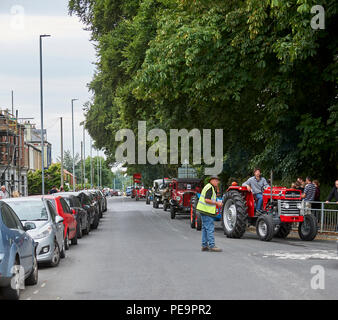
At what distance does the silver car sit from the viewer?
43.2 feet

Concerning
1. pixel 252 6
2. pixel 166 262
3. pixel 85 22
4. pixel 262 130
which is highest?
pixel 85 22

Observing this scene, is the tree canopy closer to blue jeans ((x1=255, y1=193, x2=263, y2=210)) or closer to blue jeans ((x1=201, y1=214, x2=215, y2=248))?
blue jeans ((x1=255, y1=193, x2=263, y2=210))

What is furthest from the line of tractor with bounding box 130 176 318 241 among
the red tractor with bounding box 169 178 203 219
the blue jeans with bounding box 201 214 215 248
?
the red tractor with bounding box 169 178 203 219

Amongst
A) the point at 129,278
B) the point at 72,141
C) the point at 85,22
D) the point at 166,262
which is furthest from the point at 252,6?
the point at 72,141

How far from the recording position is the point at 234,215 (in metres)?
19.7

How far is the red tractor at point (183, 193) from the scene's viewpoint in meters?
33.4

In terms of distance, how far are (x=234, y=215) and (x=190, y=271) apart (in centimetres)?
782

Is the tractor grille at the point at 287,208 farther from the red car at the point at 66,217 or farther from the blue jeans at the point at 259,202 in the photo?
the red car at the point at 66,217

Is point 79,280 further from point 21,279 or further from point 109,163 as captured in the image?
point 109,163

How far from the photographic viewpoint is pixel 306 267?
41.1 ft

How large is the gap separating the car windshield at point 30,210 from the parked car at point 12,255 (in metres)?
3.31

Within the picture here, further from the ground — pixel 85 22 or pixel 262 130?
pixel 85 22

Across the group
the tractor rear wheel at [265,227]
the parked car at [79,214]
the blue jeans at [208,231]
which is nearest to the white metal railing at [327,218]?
the tractor rear wheel at [265,227]
